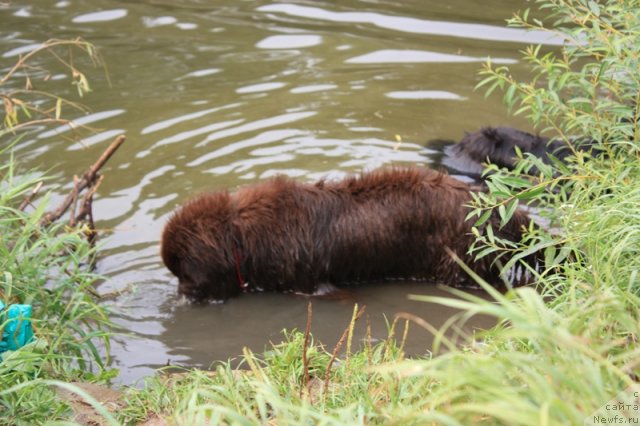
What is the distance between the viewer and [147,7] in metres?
11.0

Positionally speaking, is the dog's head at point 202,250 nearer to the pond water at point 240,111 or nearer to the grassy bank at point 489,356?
the pond water at point 240,111

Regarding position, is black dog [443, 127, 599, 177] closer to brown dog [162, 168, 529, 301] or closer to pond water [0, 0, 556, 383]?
pond water [0, 0, 556, 383]

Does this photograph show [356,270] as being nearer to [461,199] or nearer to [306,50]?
[461,199]

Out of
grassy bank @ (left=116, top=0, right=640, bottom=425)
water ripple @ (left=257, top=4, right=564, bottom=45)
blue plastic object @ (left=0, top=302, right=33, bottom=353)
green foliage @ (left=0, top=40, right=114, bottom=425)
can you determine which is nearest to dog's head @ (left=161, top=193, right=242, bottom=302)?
green foliage @ (left=0, top=40, right=114, bottom=425)

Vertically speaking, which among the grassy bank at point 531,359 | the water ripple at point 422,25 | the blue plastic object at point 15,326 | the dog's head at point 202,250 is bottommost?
the dog's head at point 202,250

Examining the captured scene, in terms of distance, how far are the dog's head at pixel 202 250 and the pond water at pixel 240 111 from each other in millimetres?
149

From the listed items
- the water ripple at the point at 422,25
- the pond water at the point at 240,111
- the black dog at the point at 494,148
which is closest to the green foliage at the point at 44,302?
the pond water at the point at 240,111

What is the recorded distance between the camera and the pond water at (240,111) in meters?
5.58

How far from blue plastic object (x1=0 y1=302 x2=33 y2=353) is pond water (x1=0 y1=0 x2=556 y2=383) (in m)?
1.15

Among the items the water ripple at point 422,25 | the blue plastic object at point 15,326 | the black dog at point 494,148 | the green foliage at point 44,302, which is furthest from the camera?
the water ripple at point 422,25

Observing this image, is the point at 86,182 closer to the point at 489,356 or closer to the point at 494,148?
the point at 494,148

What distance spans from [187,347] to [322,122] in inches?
139

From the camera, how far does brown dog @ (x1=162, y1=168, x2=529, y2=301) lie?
5.70 metres

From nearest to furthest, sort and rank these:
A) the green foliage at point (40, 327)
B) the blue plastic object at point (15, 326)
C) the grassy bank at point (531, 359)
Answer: the grassy bank at point (531, 359) → the green foliage at point (40, 327) → the blue plastic object at point (15, 326)
